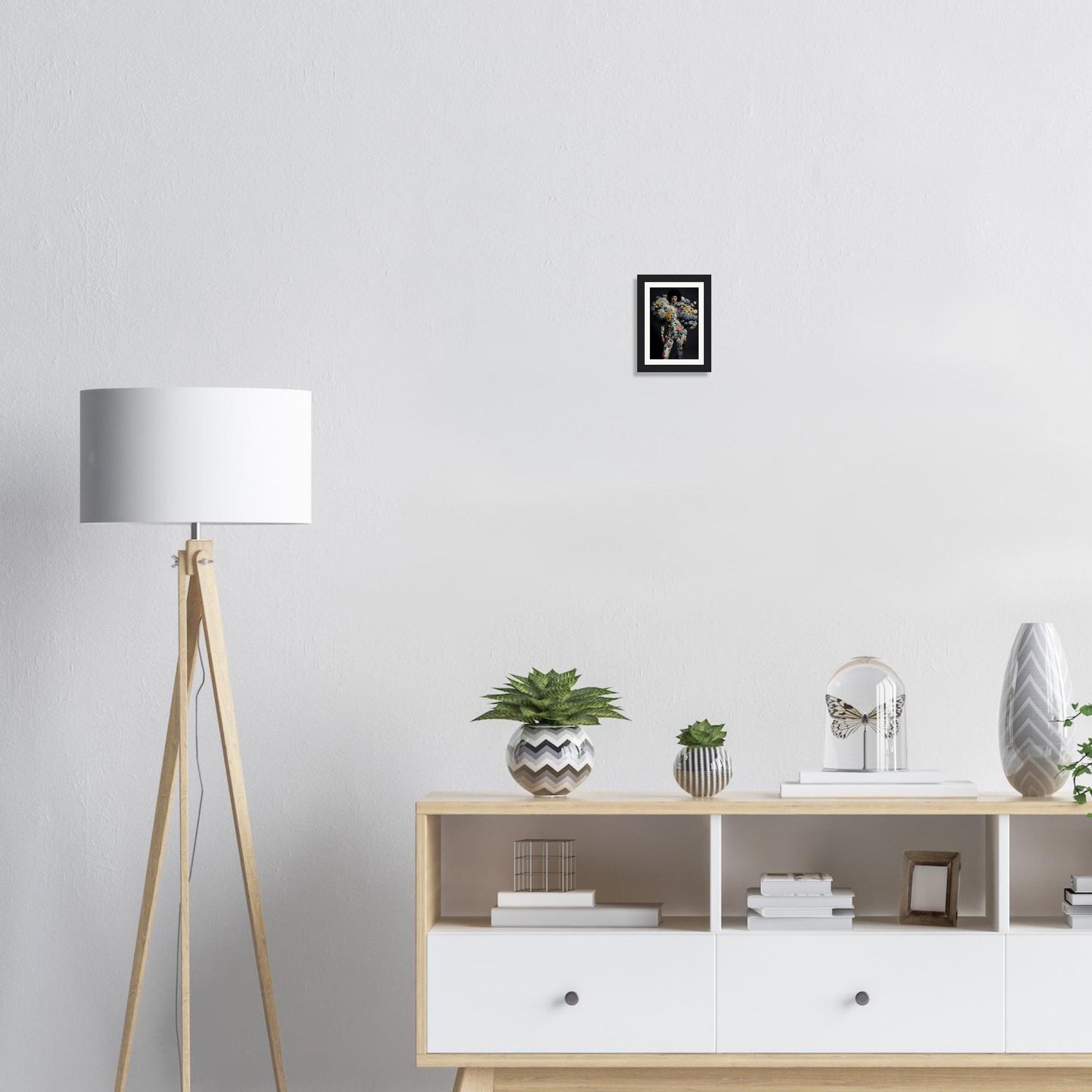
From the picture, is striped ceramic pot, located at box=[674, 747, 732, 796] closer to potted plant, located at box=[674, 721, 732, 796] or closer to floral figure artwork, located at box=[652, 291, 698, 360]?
potted plant, located at box=[674, 721, 732, 796]

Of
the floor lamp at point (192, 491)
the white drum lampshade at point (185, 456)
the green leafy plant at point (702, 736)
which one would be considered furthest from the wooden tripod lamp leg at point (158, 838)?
the green leafy plant at point (702, 736)

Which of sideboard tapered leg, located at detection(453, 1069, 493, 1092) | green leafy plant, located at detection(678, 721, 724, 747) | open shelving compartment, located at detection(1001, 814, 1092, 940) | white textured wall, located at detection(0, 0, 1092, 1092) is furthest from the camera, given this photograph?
white textured wall, located at detection(0, 0, 1092, 1092)

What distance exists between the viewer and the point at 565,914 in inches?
93.8

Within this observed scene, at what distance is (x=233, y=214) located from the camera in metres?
2.78

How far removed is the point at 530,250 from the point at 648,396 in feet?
1.30

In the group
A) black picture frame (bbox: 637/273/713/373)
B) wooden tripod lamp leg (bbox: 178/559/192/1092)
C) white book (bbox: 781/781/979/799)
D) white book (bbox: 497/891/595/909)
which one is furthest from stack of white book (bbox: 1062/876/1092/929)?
wooden tripod lamp leg (bbox: 178/559/192/1092)

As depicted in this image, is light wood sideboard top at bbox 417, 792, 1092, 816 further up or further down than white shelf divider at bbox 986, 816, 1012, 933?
further up

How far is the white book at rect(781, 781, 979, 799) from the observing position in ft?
7.70

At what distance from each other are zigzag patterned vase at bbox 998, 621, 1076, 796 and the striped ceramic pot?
0.52 m

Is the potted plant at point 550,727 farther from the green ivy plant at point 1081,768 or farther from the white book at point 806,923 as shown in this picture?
the green ivy plant at point 1081,768

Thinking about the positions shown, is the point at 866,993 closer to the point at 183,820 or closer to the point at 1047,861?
the point at 1047,861

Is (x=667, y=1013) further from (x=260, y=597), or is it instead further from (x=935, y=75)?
(x=935, y=75)

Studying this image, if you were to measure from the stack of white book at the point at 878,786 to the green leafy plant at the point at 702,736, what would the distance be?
0.48 ft

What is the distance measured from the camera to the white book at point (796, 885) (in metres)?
2.37
